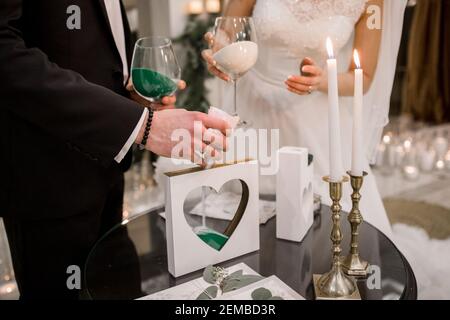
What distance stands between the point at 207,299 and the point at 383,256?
17.7 inches

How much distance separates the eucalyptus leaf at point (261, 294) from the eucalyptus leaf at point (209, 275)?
98 mm

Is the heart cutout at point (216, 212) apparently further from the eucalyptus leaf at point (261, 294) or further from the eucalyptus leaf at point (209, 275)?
the eucalyptus leaf at point (261, 294)

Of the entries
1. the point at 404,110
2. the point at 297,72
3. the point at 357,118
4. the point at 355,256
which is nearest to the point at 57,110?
the point at 357,118

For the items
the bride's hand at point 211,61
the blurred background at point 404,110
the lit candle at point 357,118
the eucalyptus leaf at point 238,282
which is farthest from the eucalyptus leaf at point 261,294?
the blurred background at point 404,110

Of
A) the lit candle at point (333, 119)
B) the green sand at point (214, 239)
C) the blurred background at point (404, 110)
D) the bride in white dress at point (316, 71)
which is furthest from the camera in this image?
the blurred background at point (404, 110)

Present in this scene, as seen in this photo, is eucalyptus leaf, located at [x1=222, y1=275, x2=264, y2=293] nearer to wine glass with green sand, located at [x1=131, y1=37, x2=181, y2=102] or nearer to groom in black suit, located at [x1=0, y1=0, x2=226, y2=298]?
groom in black suit, located at [x1=0, y1=0, x2=226, y2=298]

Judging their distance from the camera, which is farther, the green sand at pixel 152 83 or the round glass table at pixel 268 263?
the green sand at pixel 152 83

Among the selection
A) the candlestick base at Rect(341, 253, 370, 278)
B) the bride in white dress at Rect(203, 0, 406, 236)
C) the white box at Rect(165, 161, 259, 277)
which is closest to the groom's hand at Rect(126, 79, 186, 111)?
the bride in white dress at Rect(203, 0, 406, 236)

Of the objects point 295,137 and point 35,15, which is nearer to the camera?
point 35,15

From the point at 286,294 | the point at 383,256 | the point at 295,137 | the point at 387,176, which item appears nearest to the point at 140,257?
the point at 286,294

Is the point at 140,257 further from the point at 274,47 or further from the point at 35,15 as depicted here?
the point at 274,47

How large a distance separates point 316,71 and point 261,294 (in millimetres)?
717

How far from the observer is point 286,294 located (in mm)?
816

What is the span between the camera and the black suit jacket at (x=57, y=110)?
0.86 meters
